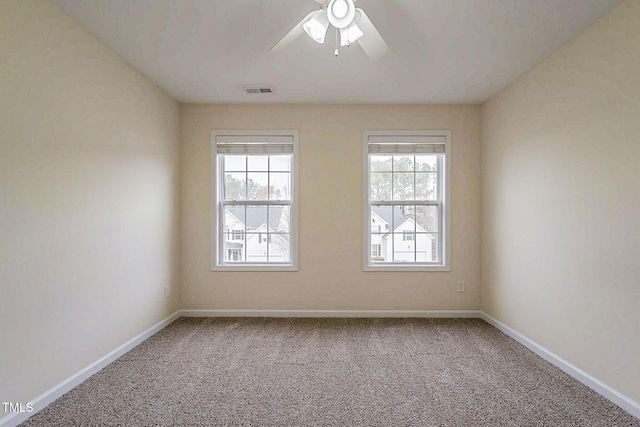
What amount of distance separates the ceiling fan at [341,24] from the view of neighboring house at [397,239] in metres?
2.27

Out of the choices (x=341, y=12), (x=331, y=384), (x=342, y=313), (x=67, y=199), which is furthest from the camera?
(x=342, y=313)

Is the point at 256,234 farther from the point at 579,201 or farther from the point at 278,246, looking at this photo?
the point at 579,201

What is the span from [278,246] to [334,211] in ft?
2.58

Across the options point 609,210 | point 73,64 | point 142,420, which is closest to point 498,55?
point 609,210

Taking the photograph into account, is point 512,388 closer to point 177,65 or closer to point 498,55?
point 498,55

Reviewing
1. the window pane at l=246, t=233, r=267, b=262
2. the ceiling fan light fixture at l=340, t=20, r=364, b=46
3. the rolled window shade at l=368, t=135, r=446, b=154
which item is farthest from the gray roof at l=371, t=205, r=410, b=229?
the ceiling fan light fixture at l=340, t=20, r=364, b=46

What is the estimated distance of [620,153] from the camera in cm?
214

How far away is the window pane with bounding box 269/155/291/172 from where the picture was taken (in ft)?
13.3

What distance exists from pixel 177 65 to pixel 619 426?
3971 millimetres

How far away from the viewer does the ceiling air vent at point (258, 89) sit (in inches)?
135

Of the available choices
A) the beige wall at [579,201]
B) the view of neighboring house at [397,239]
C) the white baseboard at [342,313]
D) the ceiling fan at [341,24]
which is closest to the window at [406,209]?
the view of neighboring house at [397,239]

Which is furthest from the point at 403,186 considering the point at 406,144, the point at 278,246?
the point at 278,246

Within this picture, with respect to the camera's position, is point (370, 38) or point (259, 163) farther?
point (259, 163)

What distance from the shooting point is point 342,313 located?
156 inches
